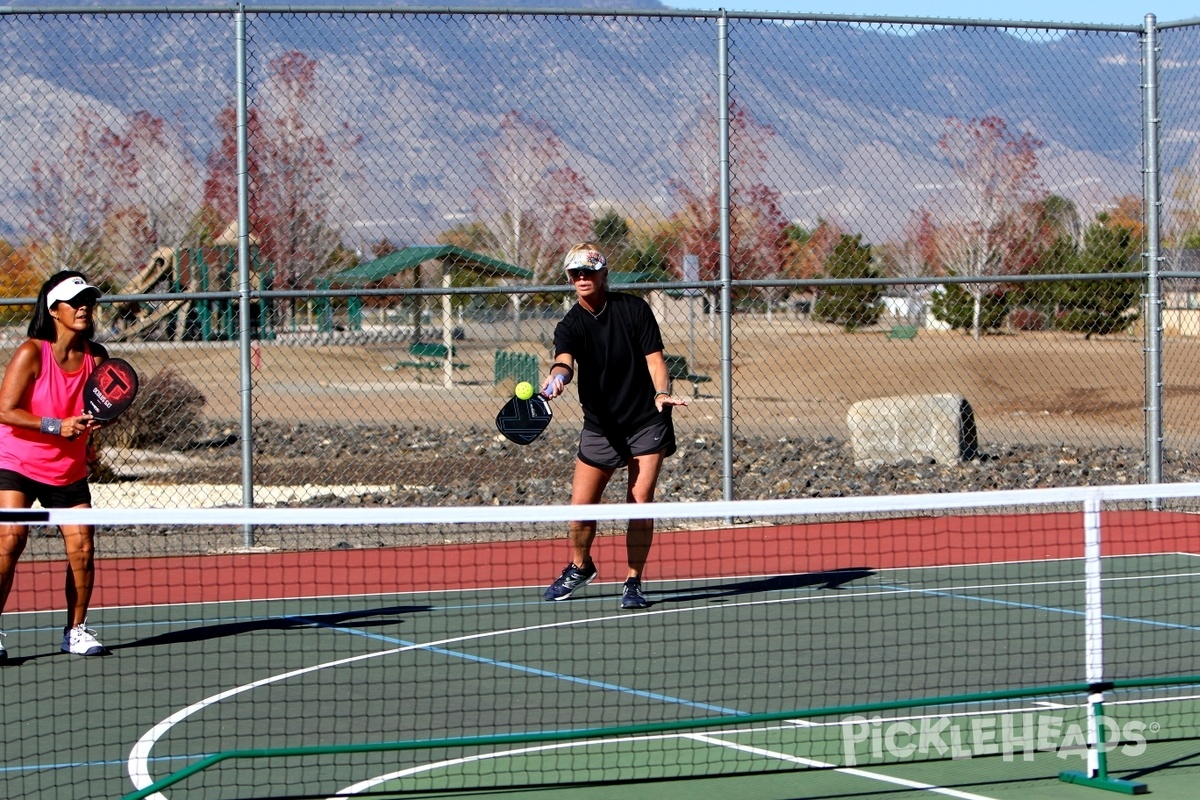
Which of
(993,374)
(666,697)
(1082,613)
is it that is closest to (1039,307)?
(993,374)

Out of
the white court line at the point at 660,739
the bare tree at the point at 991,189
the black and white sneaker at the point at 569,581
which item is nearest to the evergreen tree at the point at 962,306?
the bare tree at the point at 991,189

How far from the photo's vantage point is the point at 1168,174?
46.2 feet

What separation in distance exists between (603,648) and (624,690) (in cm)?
101

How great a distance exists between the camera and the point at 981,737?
20.6 feet

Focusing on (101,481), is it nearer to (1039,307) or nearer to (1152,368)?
(1152,368)

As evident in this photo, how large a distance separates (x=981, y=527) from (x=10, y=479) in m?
7.53

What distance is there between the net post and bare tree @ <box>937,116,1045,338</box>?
1474 centimetres

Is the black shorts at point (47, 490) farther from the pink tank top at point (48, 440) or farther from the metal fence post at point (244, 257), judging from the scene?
the metal fence post at point (244, 257)

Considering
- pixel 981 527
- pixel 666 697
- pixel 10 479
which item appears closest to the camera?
pixel 666 697

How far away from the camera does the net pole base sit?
5523 millimetres

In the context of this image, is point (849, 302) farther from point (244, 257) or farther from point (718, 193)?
point (244, 257)

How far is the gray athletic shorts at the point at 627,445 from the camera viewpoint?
9125mm

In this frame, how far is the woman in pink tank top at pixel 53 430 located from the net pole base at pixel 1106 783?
4763 mm

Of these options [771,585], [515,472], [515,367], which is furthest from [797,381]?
[771,585]
